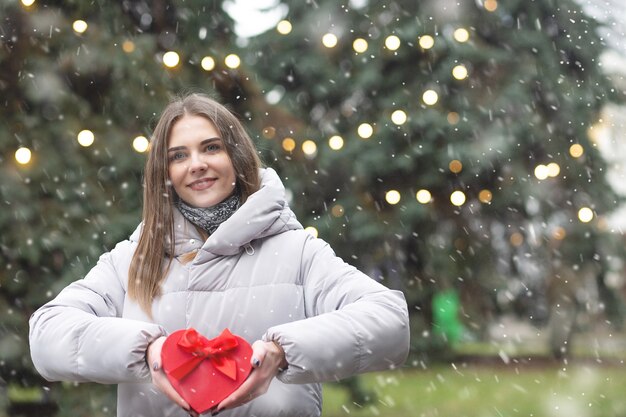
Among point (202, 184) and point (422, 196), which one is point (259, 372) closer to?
point (202, 184)

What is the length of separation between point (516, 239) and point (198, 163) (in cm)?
594

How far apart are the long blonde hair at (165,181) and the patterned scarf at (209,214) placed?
45mm

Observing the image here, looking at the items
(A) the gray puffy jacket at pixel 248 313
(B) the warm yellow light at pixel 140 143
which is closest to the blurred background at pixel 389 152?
(B) the warm yellow light at pixel 140 143

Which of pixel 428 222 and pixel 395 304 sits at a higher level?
pixel 395 304

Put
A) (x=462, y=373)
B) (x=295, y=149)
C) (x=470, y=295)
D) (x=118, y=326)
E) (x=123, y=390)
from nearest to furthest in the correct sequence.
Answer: (x=118, y=326) → (x=123, y=390) → (x=295, y=149) → (x=470, y=295) → (x=462, y=373)

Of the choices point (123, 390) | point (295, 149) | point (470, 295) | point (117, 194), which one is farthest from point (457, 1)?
point (123, 390)

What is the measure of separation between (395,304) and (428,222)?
5.00 metres

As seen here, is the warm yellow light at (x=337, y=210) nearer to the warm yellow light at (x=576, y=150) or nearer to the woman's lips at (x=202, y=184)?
the warm yellow light at (x=576, y=150)

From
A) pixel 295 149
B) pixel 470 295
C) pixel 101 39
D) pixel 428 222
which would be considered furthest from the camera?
pixel 470 295

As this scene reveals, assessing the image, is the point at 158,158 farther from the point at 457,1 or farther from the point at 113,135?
the point at 457,1

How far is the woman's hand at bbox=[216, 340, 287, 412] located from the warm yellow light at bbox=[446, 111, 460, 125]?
4.87 m

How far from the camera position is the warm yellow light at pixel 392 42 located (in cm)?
659

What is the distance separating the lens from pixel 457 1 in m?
6.62

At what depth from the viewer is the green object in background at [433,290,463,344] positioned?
24.9ft
